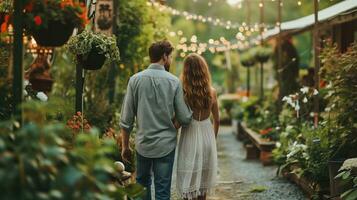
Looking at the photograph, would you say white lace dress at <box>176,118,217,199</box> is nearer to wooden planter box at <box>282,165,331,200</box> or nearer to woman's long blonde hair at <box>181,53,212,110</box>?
woman's long blonde hair at <box>181,53,212,110</box>

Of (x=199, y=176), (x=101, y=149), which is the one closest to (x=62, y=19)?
(x=101, y=149)

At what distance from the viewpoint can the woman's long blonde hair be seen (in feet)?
22.3

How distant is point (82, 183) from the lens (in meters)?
3.34

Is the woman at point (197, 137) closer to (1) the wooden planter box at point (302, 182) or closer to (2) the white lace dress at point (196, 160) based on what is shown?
(2) the white lace dress at point (196, 160)

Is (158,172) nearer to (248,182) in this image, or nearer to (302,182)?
(302,182)

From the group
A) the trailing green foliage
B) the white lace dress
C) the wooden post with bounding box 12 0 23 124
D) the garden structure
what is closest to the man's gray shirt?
the garden structure

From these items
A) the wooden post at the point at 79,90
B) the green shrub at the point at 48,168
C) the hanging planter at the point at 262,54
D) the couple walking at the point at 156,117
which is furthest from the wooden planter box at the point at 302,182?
the hanging planter at the point at 262,54

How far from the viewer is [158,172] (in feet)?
20.0

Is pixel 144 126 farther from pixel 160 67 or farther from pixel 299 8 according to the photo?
pixel 299 8

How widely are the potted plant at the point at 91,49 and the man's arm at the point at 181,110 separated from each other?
0.86 metres

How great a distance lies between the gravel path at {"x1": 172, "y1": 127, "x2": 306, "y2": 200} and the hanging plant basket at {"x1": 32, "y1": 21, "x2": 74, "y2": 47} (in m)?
4.26

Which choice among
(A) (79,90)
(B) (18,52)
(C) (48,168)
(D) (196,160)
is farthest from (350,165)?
(C) (48,168)

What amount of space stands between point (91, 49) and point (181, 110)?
1.02 m

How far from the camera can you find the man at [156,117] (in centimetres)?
611
